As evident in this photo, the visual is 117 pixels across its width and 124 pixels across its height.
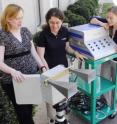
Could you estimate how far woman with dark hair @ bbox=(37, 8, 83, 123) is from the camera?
2.48 m

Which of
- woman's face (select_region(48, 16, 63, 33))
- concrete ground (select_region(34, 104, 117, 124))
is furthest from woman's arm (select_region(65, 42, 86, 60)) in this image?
concrete ground (select_region(34, 104, 117, 124))

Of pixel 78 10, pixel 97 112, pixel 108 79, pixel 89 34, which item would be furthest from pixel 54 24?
pixel 78 10

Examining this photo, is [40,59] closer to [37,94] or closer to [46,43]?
[46,43]

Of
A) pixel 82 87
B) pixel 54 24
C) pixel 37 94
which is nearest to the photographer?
pixel 37 94

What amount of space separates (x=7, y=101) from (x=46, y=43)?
29.6 inches

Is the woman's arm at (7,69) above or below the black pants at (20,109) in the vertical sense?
above

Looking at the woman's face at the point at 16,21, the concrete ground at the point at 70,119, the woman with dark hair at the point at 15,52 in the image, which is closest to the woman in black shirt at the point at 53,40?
the woman with dark hair at the point at 15,52

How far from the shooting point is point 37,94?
6.25ft

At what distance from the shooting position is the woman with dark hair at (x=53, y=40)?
2.48 metres

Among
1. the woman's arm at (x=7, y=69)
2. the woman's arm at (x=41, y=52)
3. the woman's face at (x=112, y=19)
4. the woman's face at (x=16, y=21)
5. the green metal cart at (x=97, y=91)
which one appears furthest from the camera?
the green metal cart at (x=97, y=91)

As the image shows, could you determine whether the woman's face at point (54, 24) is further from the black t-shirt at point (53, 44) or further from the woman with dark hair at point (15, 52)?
the woman with dark hair at point (15, 52)

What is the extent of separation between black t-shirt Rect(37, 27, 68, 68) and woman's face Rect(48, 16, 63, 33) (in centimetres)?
6

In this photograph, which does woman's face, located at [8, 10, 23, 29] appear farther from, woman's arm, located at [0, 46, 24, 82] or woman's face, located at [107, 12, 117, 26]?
woman's face, located at [107, 12, 117, 26]

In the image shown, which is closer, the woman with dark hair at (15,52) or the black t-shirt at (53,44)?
the woman with dark hair at (15,52)
